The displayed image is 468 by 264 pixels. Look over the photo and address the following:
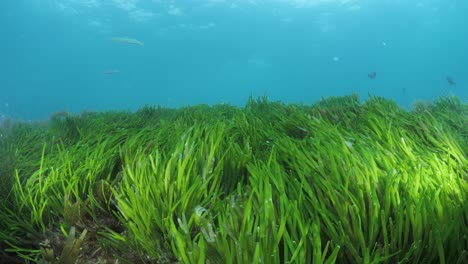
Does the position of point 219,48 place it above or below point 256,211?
above

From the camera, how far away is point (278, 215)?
1247 mm

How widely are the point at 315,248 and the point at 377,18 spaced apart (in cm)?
7968

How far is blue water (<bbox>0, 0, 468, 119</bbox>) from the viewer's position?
57.7 meters

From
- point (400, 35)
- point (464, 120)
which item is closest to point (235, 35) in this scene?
point (400, 35)

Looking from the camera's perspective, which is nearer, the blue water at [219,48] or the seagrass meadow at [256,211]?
the seagrass meadow at [256,211]

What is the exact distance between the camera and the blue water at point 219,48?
189 ft

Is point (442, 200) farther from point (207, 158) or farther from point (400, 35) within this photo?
point (400, 35)

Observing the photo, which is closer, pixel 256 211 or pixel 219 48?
pixel 256 211

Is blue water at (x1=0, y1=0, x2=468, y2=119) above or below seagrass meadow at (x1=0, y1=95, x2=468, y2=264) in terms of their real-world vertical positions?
above

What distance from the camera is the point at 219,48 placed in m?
83.6

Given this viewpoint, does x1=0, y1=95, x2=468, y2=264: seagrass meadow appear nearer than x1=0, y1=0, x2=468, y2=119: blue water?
Yes

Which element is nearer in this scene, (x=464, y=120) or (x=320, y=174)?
(x=320, y=174)

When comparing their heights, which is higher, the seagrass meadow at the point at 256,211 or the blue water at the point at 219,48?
the blue water at the point at 219,48

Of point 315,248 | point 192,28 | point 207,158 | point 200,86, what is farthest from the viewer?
point 200,86
